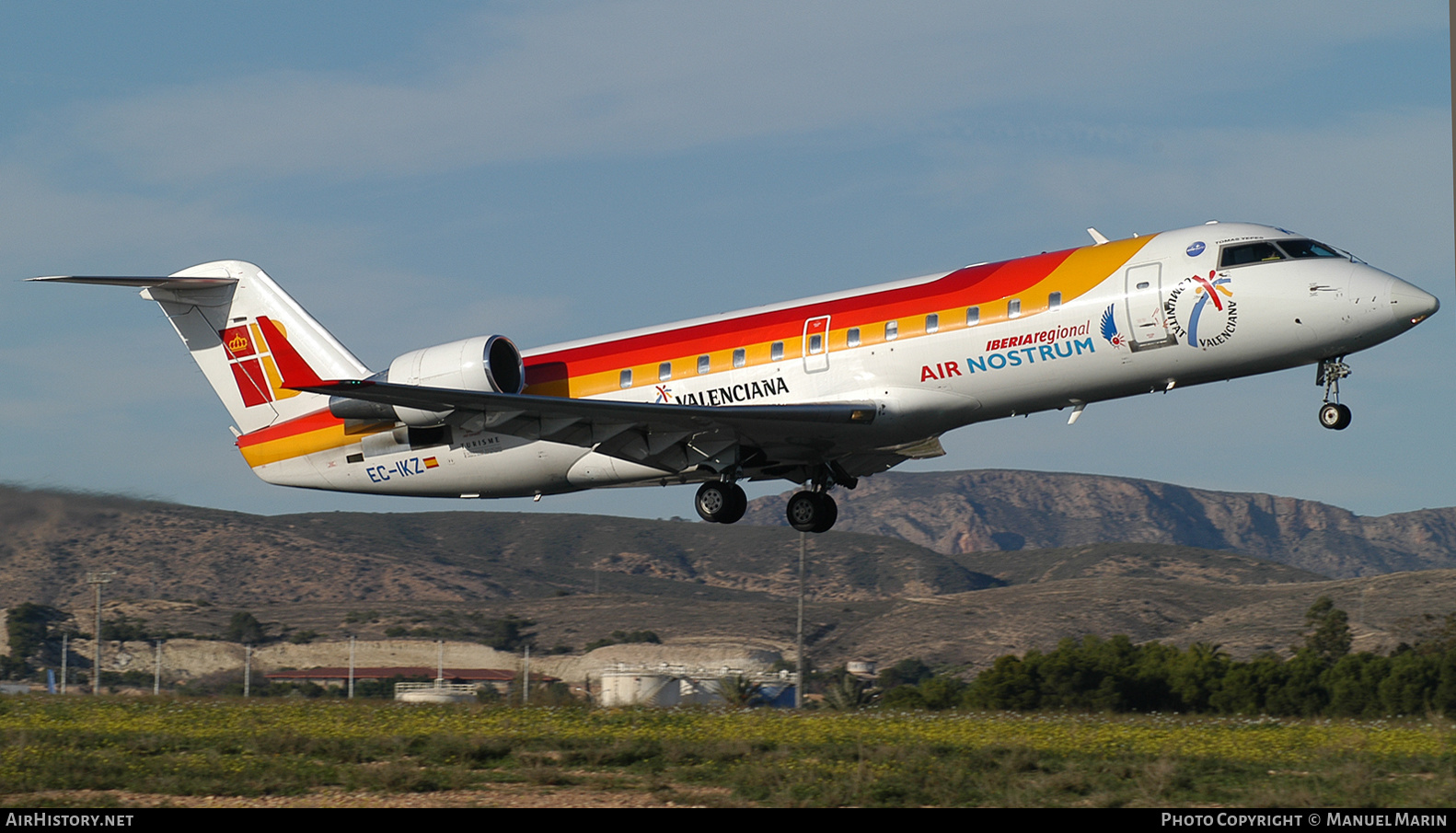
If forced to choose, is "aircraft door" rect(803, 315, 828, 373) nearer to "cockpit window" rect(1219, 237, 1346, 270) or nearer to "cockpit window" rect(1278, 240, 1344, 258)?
"cockpit window" rect(1219, 237, 1346, 270)

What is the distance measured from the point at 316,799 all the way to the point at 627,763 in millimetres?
3752

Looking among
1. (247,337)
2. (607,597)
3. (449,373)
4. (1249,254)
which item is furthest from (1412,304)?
(607,597)

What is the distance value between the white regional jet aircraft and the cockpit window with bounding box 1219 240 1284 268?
3 cm

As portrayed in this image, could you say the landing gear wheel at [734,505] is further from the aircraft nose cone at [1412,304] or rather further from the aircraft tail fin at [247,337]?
the aircraft nose cone at [1412,304]

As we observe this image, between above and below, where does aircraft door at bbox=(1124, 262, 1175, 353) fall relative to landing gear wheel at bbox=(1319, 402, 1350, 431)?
above

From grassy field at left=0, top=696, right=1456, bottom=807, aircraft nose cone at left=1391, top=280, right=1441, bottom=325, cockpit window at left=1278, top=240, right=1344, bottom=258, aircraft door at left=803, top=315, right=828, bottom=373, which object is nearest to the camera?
grassy field at left=0, top=696, right=1456, bottom=807

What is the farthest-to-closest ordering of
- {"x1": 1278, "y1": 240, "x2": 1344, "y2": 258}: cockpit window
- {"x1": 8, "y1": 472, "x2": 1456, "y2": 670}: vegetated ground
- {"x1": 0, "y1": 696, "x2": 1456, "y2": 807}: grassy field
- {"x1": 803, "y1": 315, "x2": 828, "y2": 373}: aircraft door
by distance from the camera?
1. {"x1": 8, "y1": 472, "x2": 1456, "y2": 670}: vegetated ground
2. {"x1": 803, "y1": 315, "x2": 828, "y2": 373}: aircraft door
3. {"x1": 1278, "y1": 240, "x2": 1344, "y2": 258}: cockpit window
4. {"x1": 0, "y1": 696, "x2": 1456, "y2": 807}: grassy field

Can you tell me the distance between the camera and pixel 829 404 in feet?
75.4

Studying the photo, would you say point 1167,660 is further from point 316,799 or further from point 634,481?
point 316,799

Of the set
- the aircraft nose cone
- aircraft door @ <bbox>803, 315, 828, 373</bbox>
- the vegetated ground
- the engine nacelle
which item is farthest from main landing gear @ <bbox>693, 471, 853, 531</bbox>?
the vegetated ground

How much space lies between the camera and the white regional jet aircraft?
21.1 meters

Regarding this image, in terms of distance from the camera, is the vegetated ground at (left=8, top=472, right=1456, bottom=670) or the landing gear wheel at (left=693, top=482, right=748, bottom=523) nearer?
the landing gear wheel at (left=693, top=482, right=748, bottom=523)

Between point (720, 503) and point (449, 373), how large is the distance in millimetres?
5028
